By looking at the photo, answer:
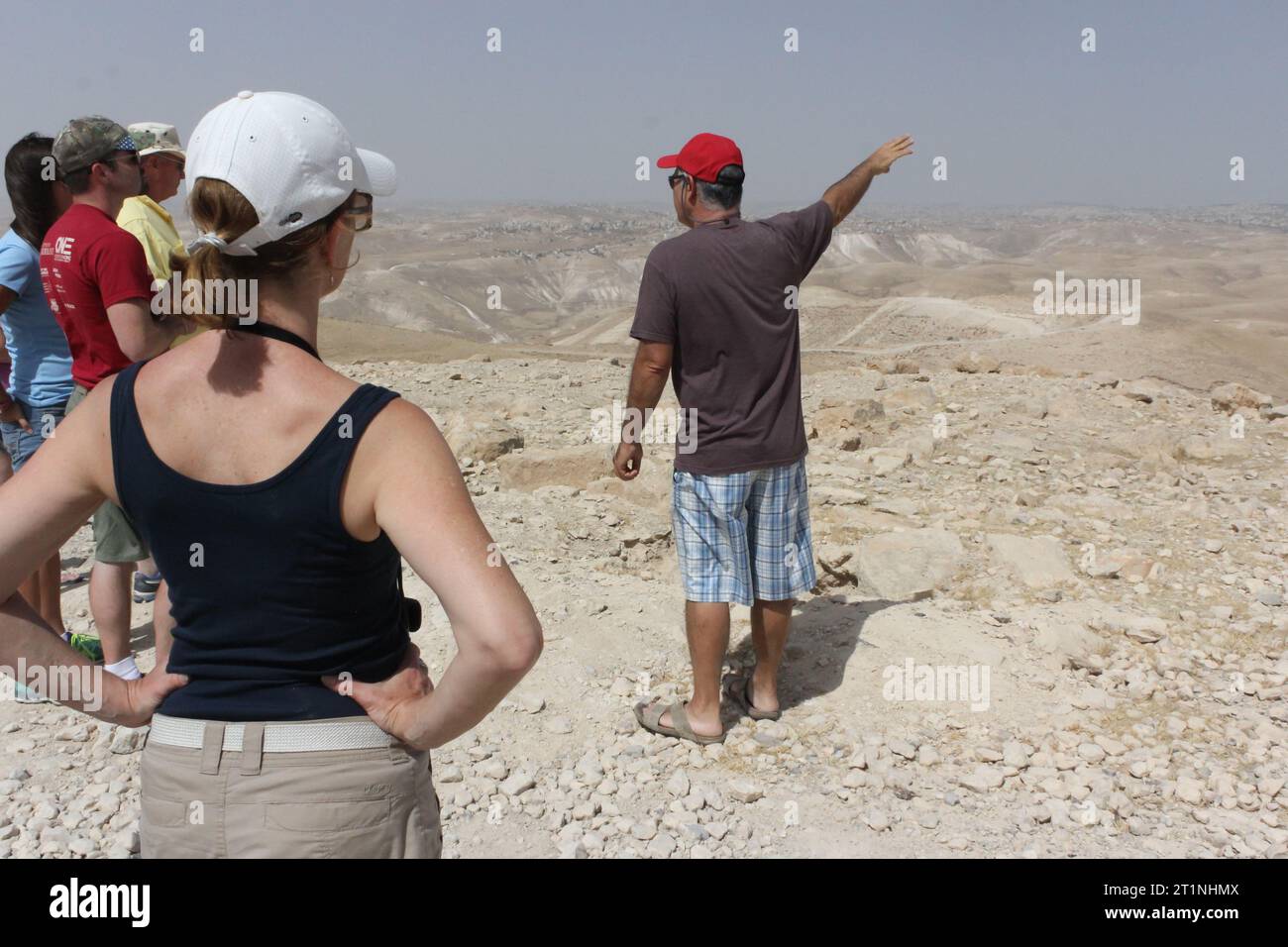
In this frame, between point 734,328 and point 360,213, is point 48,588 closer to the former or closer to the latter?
point 734,328

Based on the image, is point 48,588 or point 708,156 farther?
point 48,588

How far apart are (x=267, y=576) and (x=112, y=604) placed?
2619 mm

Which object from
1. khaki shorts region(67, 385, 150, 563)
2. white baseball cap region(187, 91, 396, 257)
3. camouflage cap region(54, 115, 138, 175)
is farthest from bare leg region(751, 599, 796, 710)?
camouflage cap region(54, 115, 138, 175)

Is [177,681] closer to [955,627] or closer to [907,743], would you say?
[907,743]

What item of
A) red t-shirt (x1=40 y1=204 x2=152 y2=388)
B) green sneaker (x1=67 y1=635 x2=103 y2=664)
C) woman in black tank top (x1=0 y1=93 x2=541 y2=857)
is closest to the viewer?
woman in black tank top (x1=0 y1=93 x2=541 y2=857)

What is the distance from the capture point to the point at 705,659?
11.7ft

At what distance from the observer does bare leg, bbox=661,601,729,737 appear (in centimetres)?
352

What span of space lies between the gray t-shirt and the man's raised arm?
118 mm

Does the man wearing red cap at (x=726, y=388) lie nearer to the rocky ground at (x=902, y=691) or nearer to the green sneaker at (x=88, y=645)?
the rocky ground at (x=902, y=691)

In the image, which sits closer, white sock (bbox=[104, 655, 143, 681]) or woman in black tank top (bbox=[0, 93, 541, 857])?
woman in black tank top (bbox=[0, 93, 541, 857])

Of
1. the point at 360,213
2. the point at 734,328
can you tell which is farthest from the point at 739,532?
the point at 360,213

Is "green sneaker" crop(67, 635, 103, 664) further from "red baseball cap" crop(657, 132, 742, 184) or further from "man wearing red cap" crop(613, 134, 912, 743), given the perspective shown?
"red baseball cap" crop(657, 132, 742, 184)

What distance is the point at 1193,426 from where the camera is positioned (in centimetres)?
832

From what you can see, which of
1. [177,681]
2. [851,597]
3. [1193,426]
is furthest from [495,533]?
[1193,426]
